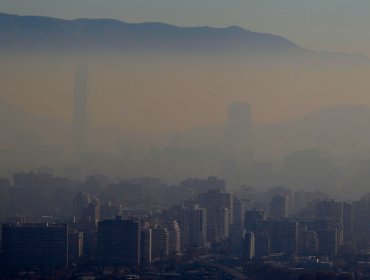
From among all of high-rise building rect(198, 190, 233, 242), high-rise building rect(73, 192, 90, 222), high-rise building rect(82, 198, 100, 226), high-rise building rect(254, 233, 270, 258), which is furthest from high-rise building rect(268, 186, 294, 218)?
high-rise building rect(73, 192, 90, 222)

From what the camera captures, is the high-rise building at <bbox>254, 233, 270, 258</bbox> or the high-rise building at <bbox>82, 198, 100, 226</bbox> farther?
the high-rise building at <bbox>82, 198, 100, 226</bbox>

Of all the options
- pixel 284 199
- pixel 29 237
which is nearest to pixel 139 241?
pixel 29 237

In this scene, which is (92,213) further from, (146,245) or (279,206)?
(279,206)

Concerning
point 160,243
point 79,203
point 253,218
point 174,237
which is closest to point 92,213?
point 79,203

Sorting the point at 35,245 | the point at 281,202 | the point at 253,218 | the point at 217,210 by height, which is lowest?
the point at 35,245

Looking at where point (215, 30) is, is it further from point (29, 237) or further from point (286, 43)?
point (29, 237)

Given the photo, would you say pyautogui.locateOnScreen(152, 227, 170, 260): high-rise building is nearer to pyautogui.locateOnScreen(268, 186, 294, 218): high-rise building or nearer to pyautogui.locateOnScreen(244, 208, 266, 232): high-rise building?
pyautogui.locateOnScreen(244, 208, 266, 232): high-rise building

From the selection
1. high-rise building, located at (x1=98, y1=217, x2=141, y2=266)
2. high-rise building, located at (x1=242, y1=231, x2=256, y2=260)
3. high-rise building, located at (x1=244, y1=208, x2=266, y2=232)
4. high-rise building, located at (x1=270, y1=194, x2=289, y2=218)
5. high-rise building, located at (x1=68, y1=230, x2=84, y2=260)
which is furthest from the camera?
high-rise building, located at (x1=270, y1=194, x2=289, y2=218)
